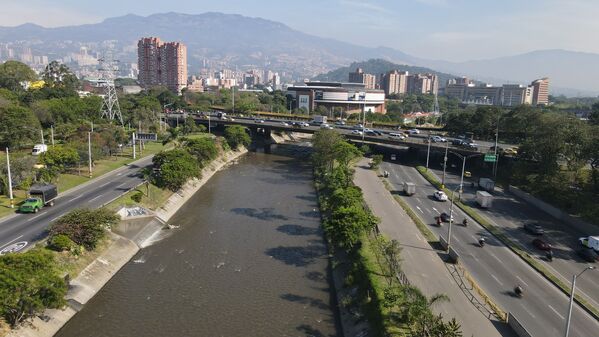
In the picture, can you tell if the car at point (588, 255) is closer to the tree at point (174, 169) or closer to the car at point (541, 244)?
the car at point (541, 244)

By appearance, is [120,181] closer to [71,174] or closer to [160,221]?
[71,174]

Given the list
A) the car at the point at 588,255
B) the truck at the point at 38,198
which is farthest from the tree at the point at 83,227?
the car at the point at 588,255

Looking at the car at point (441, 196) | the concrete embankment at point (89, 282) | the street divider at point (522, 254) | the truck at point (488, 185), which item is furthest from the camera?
the truck at point (488, 185)

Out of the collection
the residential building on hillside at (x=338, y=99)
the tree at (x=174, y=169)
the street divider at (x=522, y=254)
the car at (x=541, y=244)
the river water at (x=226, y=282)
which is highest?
the residential building on hillside at (x=338, y=99)

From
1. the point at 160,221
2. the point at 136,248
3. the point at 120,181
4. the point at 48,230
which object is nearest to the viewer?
the point at 48,230

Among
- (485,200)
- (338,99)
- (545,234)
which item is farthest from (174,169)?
(338,99)

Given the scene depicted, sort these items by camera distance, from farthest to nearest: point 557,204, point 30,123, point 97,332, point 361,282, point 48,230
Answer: point 30,123 < point 557,204 < point 48,230 < point 361,282 < point 97,332

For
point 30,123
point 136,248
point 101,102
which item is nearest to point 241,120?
point 101,102
